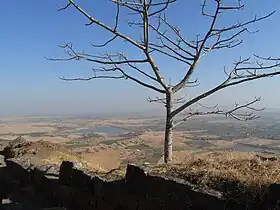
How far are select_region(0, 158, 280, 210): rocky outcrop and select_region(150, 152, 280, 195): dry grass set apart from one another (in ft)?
0.72

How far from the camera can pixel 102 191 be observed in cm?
520

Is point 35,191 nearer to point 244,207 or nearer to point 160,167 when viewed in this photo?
point 160,167

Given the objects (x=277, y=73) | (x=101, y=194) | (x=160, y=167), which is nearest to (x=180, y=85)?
(x=277, y=73)

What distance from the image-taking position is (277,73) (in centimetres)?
688

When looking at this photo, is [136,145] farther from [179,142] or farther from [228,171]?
[228,171]

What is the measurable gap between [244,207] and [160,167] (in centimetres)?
176

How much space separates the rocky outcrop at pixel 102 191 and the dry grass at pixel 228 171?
0.72 ft

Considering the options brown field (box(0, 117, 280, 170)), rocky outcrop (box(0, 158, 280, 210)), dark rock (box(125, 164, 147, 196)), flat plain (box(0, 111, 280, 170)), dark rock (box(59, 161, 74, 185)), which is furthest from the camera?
flat plain (box(0, 111, 280, 170))

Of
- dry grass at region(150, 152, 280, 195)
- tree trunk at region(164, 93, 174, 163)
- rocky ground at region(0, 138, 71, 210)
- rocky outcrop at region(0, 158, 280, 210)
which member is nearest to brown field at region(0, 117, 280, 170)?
tree trunk at region(164, 93, 174, 163)

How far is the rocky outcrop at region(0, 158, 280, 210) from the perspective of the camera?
389 centimetres

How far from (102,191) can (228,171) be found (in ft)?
6.43

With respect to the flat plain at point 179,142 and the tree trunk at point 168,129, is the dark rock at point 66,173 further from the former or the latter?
the tree trunk at point 168,129

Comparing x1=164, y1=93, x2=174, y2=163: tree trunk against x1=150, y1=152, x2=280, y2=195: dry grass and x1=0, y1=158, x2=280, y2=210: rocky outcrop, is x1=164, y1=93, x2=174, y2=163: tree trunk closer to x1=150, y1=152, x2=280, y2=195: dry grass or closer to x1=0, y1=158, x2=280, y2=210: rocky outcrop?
x1=150, y1=152, x2=280, y2=195: dry grass

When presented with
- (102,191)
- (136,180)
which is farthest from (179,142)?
(136,180)
